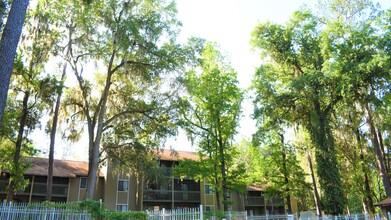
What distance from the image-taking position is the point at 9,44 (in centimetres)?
905

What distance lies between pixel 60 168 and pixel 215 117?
646 inches

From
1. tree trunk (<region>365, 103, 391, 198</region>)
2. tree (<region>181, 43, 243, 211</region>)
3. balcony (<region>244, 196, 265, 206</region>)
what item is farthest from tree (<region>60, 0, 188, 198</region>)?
balcony (<region>244, 196, 265, 206</region>)

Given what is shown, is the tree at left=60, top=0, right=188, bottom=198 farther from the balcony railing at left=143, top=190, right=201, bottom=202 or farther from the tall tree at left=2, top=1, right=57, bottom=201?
the balcony railing at left=143, top=190, right=201, bottom=202

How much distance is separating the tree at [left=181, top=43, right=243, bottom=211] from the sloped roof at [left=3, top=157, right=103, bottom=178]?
12876mm

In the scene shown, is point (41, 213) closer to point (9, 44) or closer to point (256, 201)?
point (9, 44)

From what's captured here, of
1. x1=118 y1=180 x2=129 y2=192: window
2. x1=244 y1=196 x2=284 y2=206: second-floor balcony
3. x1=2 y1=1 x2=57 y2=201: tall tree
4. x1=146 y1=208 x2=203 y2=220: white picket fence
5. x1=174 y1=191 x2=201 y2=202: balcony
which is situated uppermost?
x1=2 y1=1 x2=57 y2=201: tall tree

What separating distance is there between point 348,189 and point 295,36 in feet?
48.0

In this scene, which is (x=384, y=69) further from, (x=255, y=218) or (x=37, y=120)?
(x=37, y=120)

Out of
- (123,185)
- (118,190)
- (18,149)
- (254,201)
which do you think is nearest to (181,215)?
(18,149)

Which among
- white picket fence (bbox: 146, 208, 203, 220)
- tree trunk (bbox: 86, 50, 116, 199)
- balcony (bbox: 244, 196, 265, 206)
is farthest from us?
balcony (bbox: 244, 196, 265, 206)

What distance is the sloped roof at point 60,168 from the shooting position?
2851cm

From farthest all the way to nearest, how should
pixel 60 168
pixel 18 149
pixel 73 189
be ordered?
pixel 60 168
pixel 73 189
pixel 18 149

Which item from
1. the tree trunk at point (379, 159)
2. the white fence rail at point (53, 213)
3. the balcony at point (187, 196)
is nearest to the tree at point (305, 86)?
the tree trunk at point (379, 159)

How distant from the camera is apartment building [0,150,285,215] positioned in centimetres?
2881
